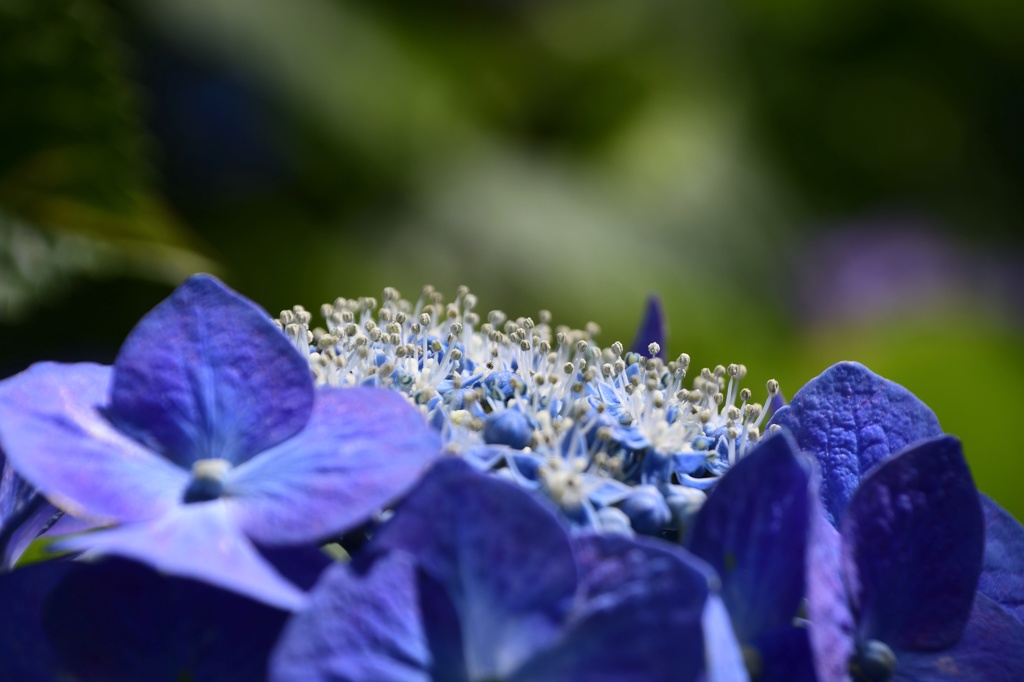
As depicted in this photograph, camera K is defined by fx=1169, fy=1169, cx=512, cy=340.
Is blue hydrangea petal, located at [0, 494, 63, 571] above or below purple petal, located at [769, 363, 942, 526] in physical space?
below

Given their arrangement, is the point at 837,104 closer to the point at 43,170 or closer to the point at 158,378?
the point at 43,170

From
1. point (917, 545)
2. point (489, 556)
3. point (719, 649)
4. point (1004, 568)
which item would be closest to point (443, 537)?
point (489, 556)

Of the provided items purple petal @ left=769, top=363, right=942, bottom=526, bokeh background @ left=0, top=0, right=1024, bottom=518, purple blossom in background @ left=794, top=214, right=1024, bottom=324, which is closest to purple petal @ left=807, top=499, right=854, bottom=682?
purple petal @ left=769, top=363, right=942, bottom=526

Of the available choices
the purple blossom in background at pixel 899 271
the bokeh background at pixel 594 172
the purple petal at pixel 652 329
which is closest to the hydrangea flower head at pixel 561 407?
the purple petal at pixel 652 329

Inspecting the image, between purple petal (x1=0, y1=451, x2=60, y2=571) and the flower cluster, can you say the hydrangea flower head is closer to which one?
the flower cluster

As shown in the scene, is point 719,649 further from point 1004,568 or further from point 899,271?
point 899,271

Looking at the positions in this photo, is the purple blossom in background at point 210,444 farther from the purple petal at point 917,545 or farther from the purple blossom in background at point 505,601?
the purple petal at point 917,545
